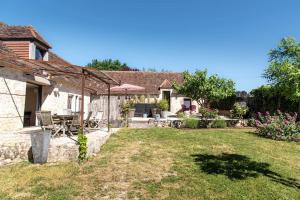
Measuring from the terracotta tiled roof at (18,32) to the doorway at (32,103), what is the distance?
267cm

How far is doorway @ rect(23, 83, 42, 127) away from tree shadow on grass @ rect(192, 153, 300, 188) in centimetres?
1002

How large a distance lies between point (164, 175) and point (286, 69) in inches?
525

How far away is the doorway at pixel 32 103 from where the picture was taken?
14.2 metres

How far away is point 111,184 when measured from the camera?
228 inches

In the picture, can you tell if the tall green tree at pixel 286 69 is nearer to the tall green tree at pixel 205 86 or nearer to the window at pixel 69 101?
the tall green tree at pixel 205 86

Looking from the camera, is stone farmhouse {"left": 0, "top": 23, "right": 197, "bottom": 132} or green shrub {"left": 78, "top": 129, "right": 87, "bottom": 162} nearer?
green shrub {"left": 78, "top": 129, "right": 87, "bottom": 162}

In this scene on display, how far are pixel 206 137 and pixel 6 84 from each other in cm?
938

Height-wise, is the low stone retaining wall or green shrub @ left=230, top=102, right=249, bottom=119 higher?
A: green shrub @ left=230, top=102, right=249, bottom=119

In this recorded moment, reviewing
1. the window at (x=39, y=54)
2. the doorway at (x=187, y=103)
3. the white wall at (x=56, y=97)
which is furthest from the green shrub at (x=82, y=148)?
the doorway at (x=187, y=103)

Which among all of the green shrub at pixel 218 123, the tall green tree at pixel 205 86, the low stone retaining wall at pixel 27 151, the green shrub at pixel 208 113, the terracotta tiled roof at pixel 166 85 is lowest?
the low stone retaining wall at pixel 27 151

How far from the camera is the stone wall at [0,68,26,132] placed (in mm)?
10552

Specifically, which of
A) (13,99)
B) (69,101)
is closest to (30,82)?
(13,99)

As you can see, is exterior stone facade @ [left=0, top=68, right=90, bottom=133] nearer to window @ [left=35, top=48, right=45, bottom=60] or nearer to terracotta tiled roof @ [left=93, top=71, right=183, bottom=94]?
window @ [left=35, top=48, right=45, bottom=60]

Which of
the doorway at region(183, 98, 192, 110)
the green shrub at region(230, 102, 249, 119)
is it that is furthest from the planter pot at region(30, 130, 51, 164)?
the doorway at region(183, 98, 192, 110)
